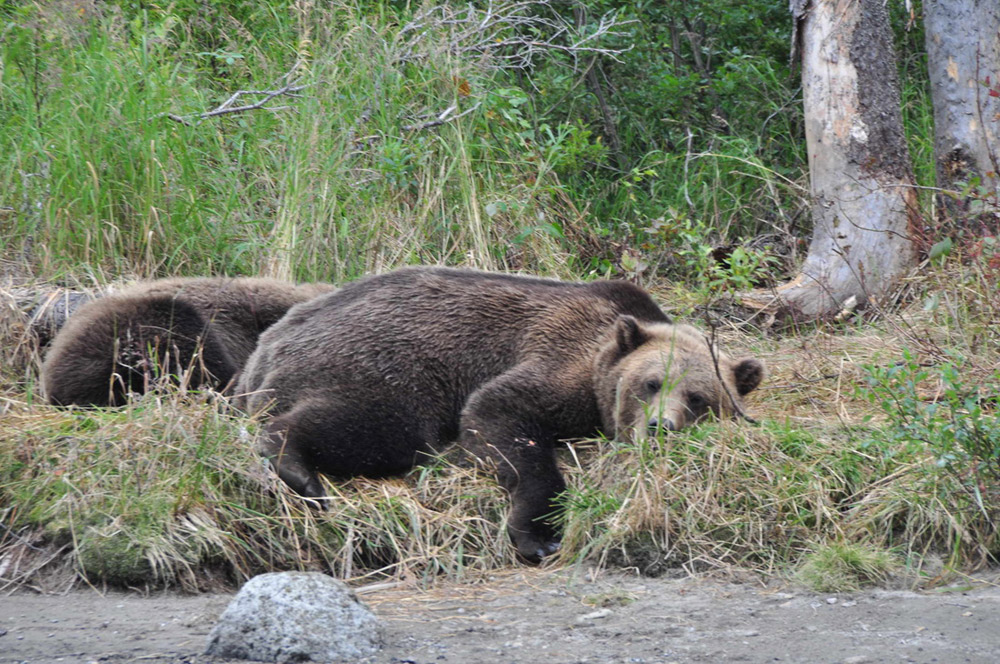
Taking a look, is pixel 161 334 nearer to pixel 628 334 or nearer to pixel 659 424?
pixel 628 334

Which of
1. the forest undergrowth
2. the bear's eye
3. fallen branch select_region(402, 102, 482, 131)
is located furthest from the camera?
fallen branch select_region(402, 102, 482, 131)

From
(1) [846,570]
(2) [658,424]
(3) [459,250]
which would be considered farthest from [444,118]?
(1) [846,570]

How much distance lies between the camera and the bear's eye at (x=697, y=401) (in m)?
5.08

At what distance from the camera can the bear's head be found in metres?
5.03

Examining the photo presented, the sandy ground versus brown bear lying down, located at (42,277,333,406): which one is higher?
brown bear lying down, located at (42,277,333,406)

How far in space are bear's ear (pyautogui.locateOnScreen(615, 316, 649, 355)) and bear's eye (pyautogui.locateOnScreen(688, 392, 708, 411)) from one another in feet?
1.14

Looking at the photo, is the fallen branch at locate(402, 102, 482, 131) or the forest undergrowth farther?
the fallen branch at locate(402, 102, 482, 131)

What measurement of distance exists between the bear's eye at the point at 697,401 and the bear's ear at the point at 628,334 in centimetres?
35

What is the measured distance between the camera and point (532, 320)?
545 cm

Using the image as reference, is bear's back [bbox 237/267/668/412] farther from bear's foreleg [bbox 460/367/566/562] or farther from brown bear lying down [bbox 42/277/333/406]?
brown bear lying down [bbox 42/277/333/406]

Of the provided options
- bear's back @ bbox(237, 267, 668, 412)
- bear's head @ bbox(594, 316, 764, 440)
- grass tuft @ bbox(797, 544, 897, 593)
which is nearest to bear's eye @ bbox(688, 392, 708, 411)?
bear's head @ bbox(594, 316, 764, 440)

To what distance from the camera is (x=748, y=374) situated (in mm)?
5262

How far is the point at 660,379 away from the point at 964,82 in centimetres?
335

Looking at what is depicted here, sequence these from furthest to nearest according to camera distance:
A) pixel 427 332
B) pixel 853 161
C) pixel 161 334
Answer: pixel 853 161 < pixel 161 334 < pixel 427 332
